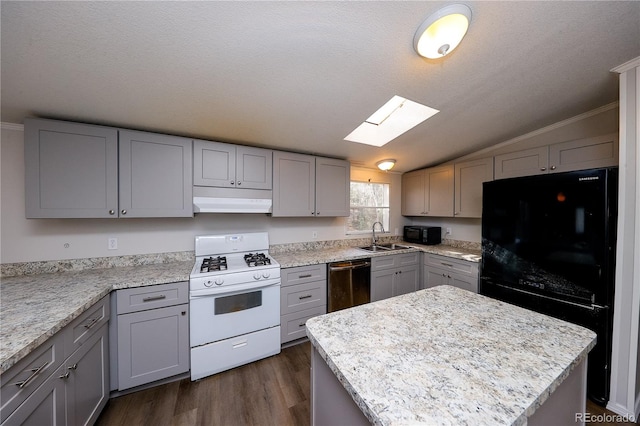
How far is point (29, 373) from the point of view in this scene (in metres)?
0.90

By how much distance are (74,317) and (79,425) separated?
2.07 ft

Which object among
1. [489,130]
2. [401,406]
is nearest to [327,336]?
[401,406]

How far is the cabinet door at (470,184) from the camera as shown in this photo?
2.61 m

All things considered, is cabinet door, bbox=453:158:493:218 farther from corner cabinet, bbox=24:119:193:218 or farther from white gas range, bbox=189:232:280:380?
corner cabinet, bbox=24:119:193:218

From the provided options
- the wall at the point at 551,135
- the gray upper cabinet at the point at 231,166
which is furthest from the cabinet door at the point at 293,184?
the wall at the point at 551,135

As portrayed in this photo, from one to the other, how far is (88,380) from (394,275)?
2852mm

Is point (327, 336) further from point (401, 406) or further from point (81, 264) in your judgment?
point (81, 264)

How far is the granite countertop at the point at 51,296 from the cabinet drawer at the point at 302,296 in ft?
2.99

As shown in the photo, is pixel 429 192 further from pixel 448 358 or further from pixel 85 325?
pixel 85 325

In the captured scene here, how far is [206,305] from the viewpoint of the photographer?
5.91ft

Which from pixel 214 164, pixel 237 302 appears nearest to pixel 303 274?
pixel 237 302

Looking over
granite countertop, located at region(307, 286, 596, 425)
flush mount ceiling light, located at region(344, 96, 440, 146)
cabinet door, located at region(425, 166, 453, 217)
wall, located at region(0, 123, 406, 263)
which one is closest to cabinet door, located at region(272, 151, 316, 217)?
wall, located at region(0, 123, 406, 263)

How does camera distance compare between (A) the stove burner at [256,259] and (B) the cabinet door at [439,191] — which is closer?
(A) the stove burner at [256,259]

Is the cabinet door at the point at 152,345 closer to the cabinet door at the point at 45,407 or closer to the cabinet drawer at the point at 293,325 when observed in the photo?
the cabinet door at the point at 45,407
